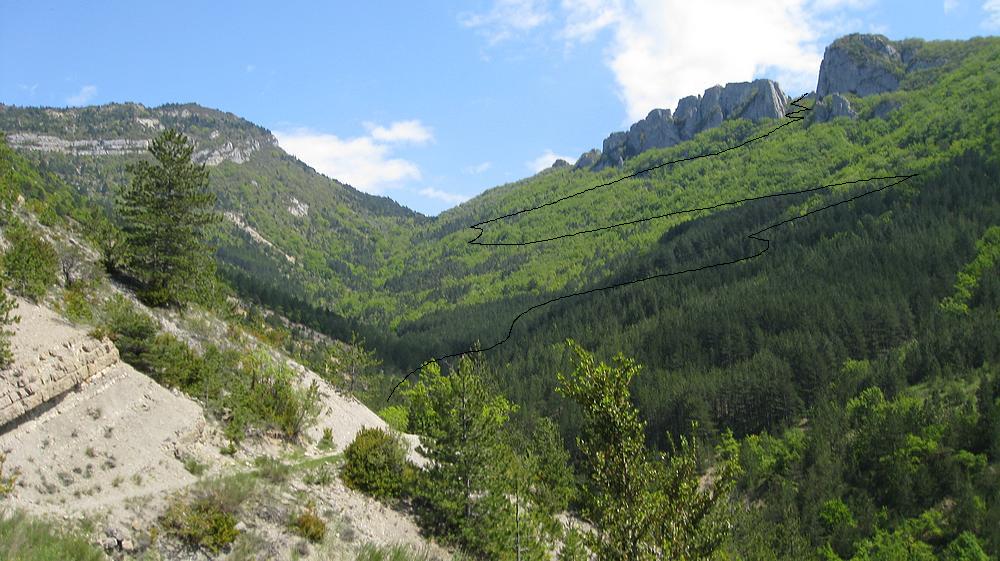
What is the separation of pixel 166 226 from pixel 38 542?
81.7 feet

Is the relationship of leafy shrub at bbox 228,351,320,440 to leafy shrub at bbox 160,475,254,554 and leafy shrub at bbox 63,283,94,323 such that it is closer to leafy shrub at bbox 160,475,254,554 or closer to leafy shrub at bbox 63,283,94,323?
leafy shrub at bbox 160,475,254,554

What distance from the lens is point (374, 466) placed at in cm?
2716

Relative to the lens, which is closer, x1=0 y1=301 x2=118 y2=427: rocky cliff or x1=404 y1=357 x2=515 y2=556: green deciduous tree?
x1=0 y1=301 x2=118 y2=427: rocky cliff

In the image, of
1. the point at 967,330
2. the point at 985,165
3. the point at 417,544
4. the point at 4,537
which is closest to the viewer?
the point at 4,537

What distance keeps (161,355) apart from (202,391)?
→ 2.25m

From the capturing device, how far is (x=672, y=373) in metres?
113

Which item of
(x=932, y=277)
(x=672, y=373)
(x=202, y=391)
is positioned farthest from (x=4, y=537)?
(x=932, y=277)

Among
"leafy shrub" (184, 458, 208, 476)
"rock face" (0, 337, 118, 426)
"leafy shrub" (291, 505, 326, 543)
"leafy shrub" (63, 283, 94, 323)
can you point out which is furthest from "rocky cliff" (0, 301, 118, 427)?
"leafy shrub" (291, 505, 326, 543)

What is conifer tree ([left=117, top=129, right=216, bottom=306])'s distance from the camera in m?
34.6

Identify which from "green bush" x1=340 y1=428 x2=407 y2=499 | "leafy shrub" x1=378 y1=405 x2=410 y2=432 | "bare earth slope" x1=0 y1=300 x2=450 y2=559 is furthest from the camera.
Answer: "leafy shrub" x1=378 y1=405 x2=410 y2=432

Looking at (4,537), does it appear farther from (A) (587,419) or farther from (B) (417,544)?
(B) (417,544)

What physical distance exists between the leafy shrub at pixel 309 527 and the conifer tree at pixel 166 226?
768 inches

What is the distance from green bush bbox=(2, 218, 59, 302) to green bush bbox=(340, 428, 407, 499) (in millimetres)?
14338

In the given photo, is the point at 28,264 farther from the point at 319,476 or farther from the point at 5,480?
the point at 319,476
